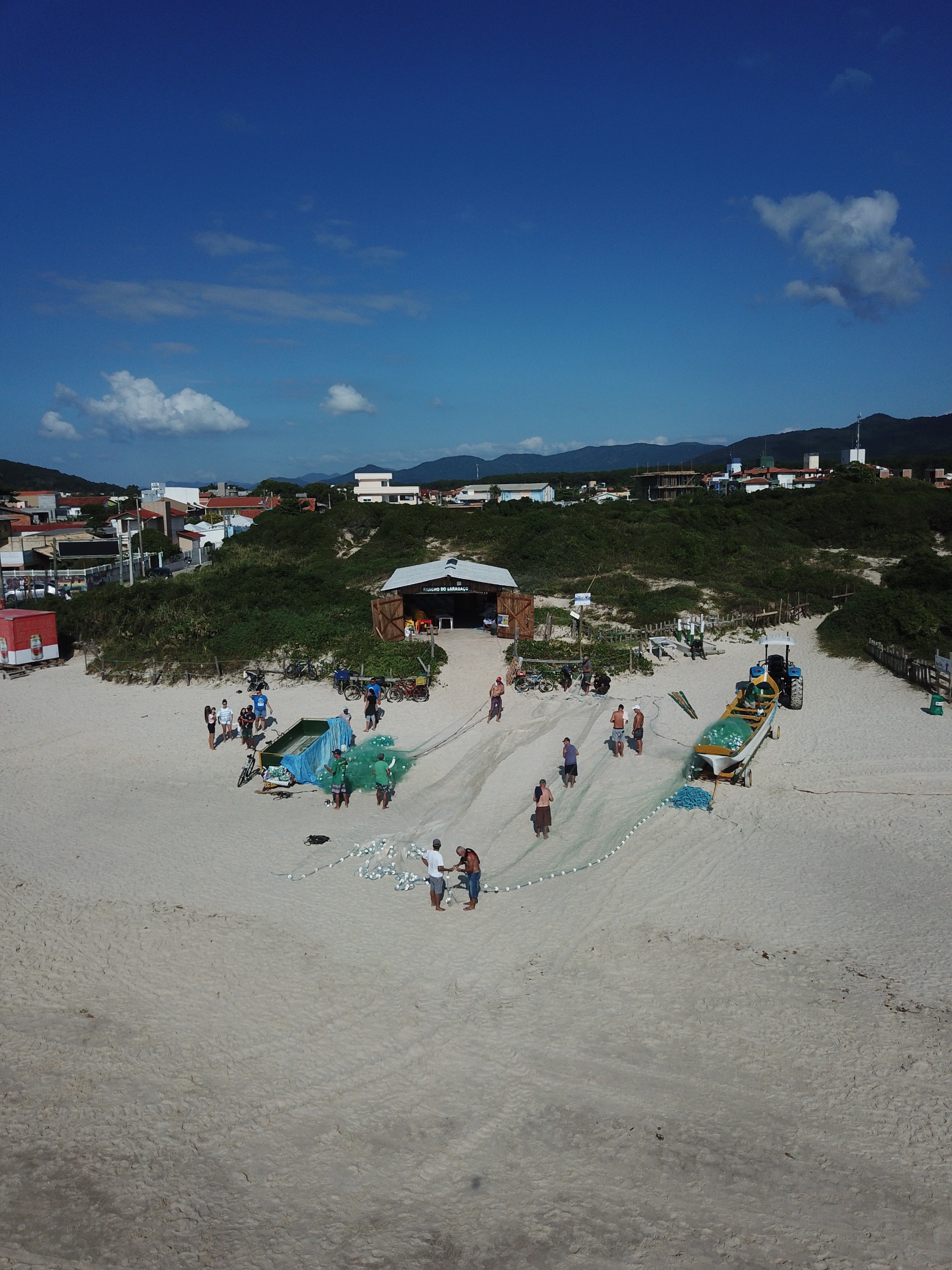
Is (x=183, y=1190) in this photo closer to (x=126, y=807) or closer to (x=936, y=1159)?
(x=936, y=1159)

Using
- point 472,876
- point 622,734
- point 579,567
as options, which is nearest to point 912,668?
point 622,734

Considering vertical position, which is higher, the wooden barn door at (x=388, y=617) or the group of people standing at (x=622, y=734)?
the wooden barn door at (x=388, y=617)

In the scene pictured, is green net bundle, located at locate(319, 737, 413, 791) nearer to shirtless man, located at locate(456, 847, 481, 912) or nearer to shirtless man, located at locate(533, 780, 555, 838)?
shirtless man, located at locate(533, 780, 555, 838)

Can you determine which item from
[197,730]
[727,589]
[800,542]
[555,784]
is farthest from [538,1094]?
[800,542]

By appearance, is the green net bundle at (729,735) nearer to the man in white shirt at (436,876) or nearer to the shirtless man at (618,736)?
the shirtless man at (618,736)

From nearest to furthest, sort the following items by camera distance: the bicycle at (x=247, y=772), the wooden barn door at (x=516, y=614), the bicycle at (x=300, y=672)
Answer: the bicycle at (x=247, y=772)
the bicycle at (x=300, y=672)
the wooden barn door at (x=516, y=614)

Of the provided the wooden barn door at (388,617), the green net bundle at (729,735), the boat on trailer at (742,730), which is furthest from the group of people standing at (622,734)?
the wooden barn door at (388,617)

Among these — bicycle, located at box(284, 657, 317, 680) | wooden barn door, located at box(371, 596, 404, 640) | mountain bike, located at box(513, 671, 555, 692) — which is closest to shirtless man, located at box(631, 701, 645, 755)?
mountain bike, located at box(513, 671, 555, 692)
